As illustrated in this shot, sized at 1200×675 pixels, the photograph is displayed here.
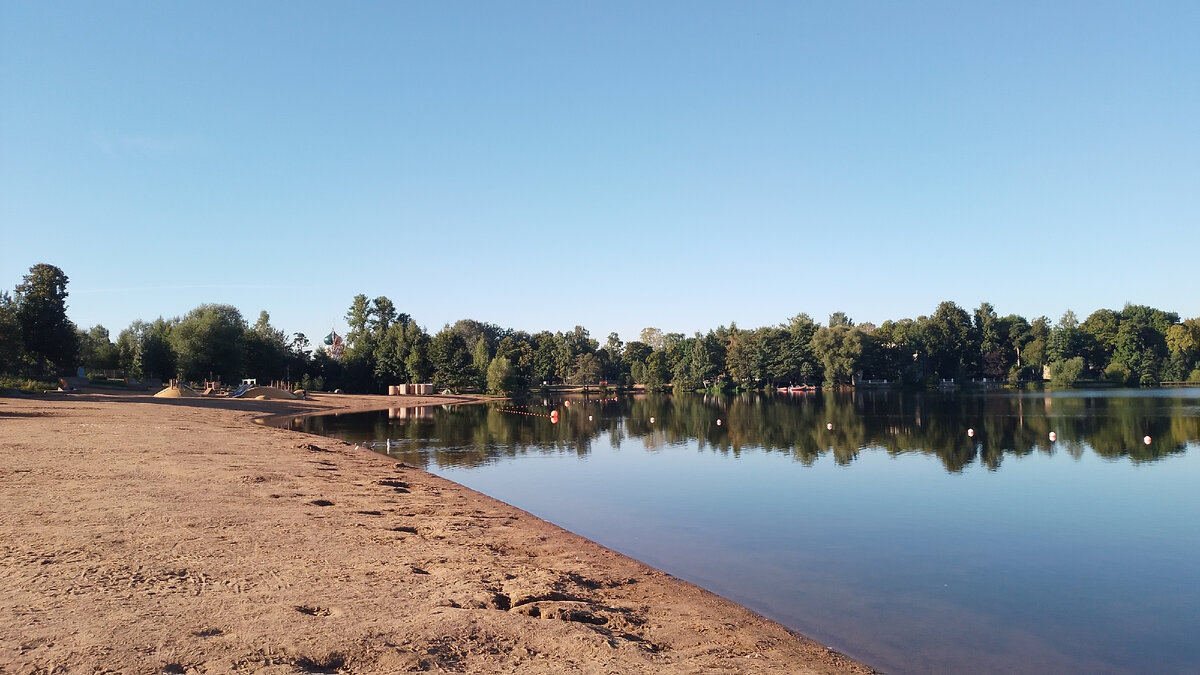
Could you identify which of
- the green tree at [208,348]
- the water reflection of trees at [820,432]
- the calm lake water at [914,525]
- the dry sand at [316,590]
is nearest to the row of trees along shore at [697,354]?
the green tree at [208,348]

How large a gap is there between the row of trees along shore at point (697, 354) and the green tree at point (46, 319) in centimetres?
493

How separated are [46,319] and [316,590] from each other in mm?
72879

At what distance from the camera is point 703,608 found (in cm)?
1002

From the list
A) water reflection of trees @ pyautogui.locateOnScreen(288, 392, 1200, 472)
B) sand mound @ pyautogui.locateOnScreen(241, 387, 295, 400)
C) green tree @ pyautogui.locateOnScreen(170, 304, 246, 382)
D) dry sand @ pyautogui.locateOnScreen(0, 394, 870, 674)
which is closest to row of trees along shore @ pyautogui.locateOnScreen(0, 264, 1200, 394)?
green tree @ pyautogui.locateOnScreen(170, 304, 246, 382)

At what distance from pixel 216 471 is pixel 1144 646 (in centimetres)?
1892

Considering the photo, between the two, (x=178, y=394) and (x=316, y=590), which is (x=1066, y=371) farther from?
(x=316, y=590)

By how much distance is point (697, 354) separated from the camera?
397ft

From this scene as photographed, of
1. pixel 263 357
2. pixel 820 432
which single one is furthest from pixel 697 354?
pixel 820 432

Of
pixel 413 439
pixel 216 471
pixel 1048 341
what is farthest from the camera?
pixel 1048 341

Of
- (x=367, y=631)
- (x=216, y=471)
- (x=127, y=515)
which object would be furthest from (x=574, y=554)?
→ (x=216, y=471)

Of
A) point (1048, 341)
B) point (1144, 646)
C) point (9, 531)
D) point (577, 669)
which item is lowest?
point (1144, 646)

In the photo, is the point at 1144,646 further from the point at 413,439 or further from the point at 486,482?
the point at 413,439

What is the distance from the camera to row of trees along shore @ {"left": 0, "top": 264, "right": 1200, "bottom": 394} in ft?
274

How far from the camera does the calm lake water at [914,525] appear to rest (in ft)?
32.4
